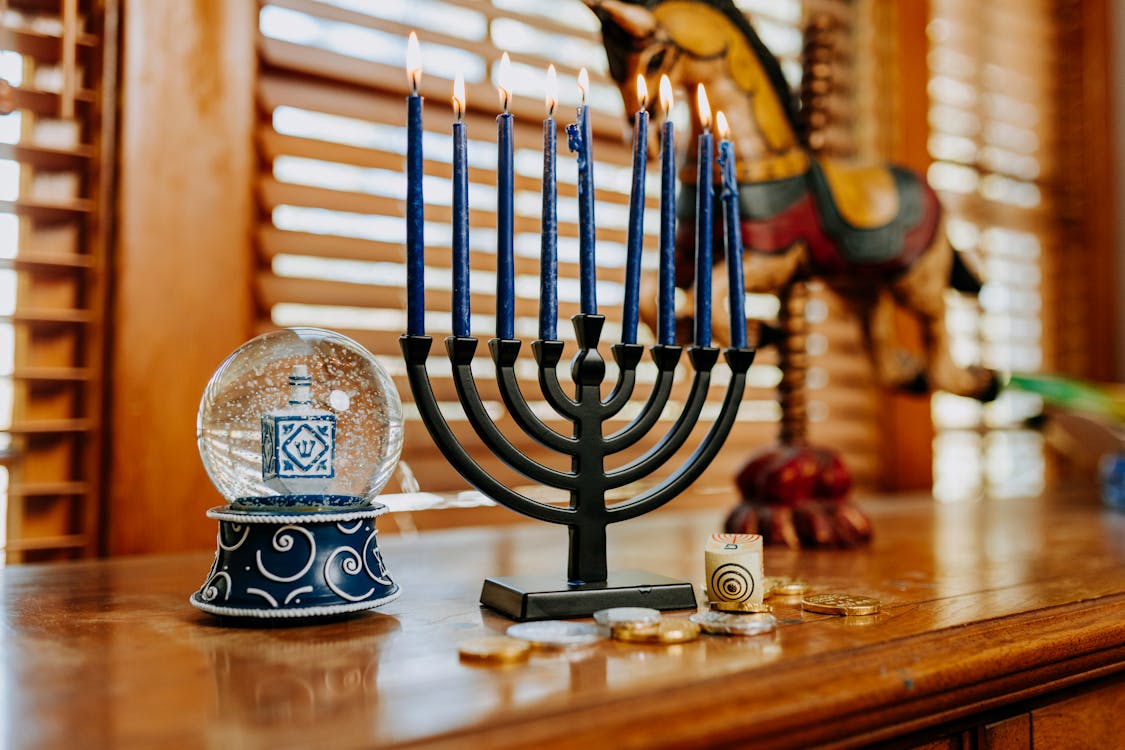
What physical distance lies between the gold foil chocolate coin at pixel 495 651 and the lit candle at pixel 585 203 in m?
0.26

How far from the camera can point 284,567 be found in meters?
0.67

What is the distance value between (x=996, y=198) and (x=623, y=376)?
185 cm

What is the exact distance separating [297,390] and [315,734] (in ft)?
1.02

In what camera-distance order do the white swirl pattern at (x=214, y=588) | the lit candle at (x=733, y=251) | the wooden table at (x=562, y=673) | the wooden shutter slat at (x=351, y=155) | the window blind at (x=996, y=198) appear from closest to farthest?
1. the wooden table at (x=562, y=673)
2. the white swirl pattern at (x=214, y=588)
3. the lit candle at (x=733, y=251)
4. the wooden shutter slat at (x=351, y=155)
5. the window blind at (x=996, y=198)

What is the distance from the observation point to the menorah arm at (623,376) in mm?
739

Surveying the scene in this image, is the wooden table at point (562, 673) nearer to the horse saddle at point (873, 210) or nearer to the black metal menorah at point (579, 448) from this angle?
the black metal menorah at point (579, 448)

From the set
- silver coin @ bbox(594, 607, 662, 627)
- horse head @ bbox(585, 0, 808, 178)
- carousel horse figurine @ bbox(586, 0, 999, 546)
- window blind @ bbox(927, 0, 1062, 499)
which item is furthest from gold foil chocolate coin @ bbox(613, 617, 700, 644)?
window blind @ bbox(927, 0, 1062, 499)

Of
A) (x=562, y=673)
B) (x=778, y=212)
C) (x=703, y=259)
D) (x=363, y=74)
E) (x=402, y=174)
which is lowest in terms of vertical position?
(x=562, y=673)

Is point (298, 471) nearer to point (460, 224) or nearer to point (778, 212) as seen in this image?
point (460, 224)

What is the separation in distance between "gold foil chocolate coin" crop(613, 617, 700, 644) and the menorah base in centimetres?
8

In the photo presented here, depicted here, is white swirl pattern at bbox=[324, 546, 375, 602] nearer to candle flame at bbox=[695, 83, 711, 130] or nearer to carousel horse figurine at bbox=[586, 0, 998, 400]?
candle flame at bbox=[695, 83, 711, 130]

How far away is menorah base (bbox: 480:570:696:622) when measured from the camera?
70cm

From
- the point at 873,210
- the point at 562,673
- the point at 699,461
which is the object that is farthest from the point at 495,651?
the point at 873,210

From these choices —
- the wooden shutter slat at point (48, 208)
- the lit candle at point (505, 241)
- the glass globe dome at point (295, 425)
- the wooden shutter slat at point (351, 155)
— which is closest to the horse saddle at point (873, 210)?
the wooden shutter slat at point (351, 155)
